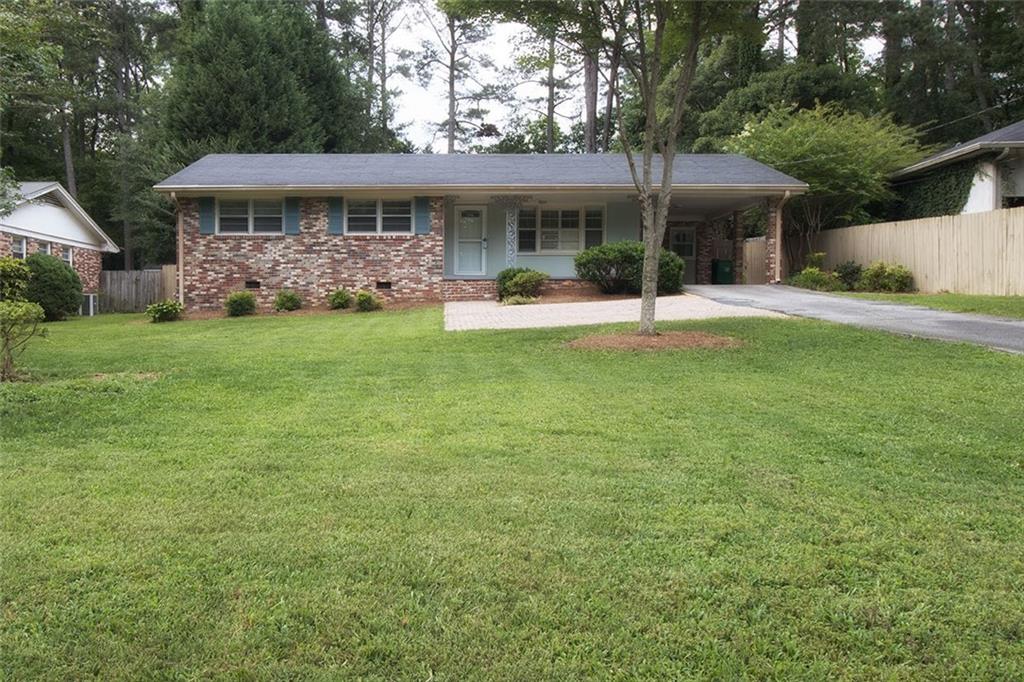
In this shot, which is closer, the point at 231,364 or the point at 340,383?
the point at 340,383

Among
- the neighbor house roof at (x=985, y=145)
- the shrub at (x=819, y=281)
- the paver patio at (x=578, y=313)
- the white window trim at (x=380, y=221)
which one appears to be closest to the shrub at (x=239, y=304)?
the white window trim at (x=380, y=221)

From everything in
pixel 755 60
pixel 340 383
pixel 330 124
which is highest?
pixel 755 60

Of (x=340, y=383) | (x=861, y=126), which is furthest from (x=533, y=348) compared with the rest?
(x=861, y=126)

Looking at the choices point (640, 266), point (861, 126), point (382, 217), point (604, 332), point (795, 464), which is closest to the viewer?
point (795, 464)

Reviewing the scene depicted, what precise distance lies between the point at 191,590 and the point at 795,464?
3.20 meters

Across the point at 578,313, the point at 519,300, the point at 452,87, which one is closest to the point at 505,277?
the point at 519,300

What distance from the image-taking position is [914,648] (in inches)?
88.9

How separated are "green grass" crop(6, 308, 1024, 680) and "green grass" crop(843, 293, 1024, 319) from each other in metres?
6.18

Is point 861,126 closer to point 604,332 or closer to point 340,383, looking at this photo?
point 604,332

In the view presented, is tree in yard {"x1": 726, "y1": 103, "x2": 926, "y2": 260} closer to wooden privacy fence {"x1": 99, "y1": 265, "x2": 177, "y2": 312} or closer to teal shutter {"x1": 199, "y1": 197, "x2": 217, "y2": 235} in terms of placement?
teal shutter {"x1": 199, "y1": 197, "x2": 217, "y2": 235}

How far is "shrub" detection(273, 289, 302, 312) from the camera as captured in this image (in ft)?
56.1

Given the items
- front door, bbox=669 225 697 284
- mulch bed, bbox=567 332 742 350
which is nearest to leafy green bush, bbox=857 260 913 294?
front door, bbox=669 225 697 284

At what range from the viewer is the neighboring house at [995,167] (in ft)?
54.1

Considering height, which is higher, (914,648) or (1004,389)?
(1004,389)
